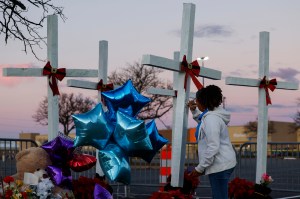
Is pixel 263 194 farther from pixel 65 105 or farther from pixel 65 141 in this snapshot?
pixel 65 105

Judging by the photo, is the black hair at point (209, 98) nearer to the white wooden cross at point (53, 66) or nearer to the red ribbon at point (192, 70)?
the red ribbon at point (192, 70)

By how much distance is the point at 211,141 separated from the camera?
629 centimetres

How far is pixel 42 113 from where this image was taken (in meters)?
57.5

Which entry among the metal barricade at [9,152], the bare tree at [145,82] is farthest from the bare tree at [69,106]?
the metal barricade at [9,152]

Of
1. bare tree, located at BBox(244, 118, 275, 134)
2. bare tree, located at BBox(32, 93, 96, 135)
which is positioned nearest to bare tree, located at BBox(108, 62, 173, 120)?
bare tree, located at BBox(32, 93, 96, 135)

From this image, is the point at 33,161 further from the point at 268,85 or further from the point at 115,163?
the point at 268,85

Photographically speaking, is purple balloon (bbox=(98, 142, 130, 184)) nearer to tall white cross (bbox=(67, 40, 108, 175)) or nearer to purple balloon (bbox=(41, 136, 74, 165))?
purple balloon (bbox=(41, 136, 74, 165))

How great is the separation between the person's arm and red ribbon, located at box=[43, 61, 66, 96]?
527 centimetres

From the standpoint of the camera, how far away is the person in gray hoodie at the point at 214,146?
20.7 feet

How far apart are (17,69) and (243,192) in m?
4.77

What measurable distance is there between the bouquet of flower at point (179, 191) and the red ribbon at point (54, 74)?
136 inches

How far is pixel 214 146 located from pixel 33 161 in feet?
8.88

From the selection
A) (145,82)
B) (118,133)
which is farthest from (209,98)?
(145,82)

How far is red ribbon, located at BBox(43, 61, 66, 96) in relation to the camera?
11.0 m
